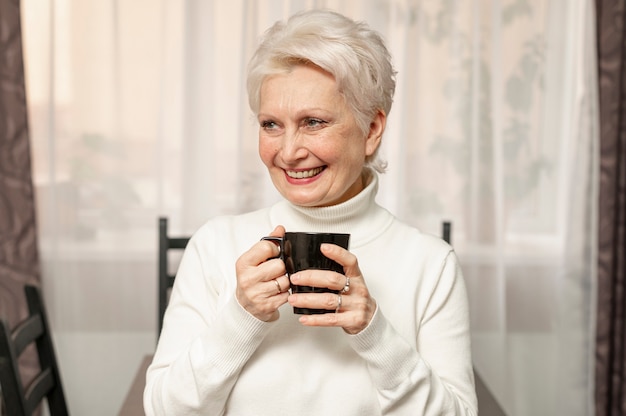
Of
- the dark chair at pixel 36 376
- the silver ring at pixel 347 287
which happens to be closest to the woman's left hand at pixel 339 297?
the silver ring at pixel 347 287

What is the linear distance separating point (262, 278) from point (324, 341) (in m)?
0.28

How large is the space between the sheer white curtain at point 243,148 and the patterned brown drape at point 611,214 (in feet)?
0.17

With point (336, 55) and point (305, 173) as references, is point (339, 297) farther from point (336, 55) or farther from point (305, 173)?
point (336, 55)

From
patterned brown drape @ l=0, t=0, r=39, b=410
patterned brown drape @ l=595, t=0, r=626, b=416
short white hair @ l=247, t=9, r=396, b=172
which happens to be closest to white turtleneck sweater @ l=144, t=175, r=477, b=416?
short white hair @ l=247, t=9, r=396, b=172

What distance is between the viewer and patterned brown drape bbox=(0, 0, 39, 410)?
2.64m

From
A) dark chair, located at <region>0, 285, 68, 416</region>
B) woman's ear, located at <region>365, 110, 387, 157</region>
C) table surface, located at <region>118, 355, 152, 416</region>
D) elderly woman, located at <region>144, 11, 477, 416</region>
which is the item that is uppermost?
woman's ear, located at <region>365, 110, 387, 157</region>

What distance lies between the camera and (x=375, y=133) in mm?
1513

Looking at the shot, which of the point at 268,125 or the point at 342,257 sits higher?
the point at 268,125

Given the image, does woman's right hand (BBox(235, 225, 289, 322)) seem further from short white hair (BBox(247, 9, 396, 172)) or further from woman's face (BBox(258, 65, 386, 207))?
short white hair (BBox(247, 9, 396, 172))

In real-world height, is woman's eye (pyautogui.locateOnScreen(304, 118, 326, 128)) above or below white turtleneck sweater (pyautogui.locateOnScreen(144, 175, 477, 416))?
above

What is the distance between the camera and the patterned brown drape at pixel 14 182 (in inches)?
104

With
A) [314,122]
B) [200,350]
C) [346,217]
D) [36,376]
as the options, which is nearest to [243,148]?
[36,376]

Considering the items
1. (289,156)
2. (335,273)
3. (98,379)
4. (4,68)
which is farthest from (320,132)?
(98,379)

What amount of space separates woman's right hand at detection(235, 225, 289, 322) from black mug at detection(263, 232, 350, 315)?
0.05 feet
